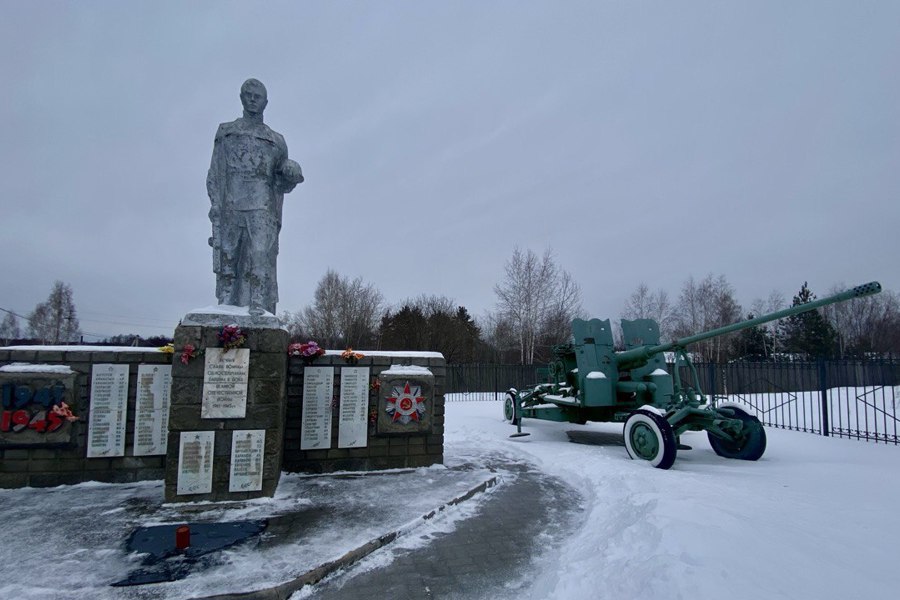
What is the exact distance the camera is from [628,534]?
14.5 feet

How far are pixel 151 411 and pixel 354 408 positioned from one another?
2.74m

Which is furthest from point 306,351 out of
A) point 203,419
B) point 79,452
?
point 79,452

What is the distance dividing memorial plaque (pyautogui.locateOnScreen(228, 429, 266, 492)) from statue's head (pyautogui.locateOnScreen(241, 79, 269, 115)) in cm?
437

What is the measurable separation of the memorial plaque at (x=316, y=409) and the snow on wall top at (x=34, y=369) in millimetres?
3000

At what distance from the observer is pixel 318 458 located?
7.23 m

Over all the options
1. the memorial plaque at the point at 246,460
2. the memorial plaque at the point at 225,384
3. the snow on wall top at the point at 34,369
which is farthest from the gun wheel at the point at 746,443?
the snow on wall top at the point at 34,369

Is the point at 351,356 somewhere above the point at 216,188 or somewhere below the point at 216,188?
below

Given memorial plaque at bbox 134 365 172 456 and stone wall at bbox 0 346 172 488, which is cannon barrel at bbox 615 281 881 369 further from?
stone wall at bbox 0 346 172 488

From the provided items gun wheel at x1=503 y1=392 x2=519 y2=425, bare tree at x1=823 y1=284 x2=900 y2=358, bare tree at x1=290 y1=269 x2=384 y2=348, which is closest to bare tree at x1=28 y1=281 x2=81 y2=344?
bare tree at x1=290 y1=269 x2=384 y2=348

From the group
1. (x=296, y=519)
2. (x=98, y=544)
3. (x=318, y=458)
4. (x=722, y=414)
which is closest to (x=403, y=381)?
(x=318, y=458)

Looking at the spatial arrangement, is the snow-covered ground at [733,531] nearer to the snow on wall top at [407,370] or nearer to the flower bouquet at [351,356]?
the snow on wall top at [407,370]

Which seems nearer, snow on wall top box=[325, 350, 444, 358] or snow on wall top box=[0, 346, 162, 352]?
snow on wall top box=[0, 346, 162, 352]

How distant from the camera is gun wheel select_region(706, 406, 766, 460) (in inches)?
321

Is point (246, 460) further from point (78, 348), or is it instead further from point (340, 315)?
point (340, 315)
